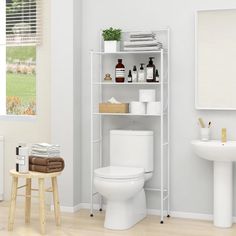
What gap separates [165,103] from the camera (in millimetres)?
4730

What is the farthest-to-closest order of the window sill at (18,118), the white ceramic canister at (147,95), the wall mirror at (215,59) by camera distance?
1. the window sill at (18,118)
2. the white ceramic canister at (147,95)
3. the wall mirror at (215,59)

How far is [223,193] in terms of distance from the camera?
4340mm

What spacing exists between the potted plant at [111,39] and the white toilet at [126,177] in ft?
2.51

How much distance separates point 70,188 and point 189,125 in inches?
51.0

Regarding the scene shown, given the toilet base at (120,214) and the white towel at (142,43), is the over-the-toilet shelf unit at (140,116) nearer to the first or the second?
the white towel at (142,43)

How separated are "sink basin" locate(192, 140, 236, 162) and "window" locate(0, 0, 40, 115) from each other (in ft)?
6.35

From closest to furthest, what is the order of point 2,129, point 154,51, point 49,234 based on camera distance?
point 49,234
point 154,51
point 2,129

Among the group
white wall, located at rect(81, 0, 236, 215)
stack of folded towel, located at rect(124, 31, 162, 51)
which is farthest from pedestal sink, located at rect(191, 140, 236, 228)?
stack of folded towel, located at rect(124, 31, 162, 51)

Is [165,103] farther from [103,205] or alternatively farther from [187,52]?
[103,205]

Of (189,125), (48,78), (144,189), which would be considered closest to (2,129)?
(48,78)

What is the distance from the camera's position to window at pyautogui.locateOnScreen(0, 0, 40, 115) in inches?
205

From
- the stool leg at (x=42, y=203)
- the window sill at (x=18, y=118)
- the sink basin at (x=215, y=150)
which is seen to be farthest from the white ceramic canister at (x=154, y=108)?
the window sill at (x=18, y=118)

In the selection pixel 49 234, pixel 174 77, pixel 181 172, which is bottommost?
pixel 49 234

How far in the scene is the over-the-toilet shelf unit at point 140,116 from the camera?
4.61m
